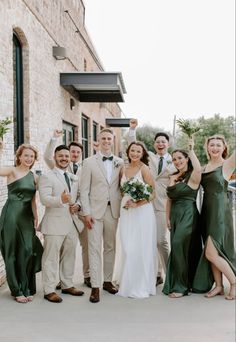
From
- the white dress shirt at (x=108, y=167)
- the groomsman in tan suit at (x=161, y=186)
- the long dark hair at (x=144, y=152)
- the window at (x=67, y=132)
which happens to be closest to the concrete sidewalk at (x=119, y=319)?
the groomsman in tan suit at (x=161, y=186)

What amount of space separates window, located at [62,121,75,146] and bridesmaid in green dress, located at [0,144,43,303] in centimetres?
615

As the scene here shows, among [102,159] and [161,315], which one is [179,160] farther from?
[161,315]

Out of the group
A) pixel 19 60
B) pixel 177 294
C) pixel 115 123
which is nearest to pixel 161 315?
pixel 177 294

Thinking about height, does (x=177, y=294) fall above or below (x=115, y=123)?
below

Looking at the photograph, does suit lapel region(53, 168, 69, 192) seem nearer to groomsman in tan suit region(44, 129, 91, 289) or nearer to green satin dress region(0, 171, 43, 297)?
groomsman in tan suit region(44, 129, 91, 289)

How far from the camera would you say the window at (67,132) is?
1154 cm

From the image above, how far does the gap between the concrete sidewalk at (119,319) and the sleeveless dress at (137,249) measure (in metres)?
0.22

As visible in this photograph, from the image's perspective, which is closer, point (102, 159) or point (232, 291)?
point (232, 291)

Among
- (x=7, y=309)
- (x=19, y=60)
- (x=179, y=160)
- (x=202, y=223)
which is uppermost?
(x=19, y=60)

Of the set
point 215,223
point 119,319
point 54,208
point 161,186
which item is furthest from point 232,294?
point 54,208

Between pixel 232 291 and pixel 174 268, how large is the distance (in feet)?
2.41

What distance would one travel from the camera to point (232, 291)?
5102 mm

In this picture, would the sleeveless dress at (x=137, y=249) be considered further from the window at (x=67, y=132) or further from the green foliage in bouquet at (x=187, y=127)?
the window at (x=67, y=132)

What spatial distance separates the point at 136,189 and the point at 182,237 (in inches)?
33.7
